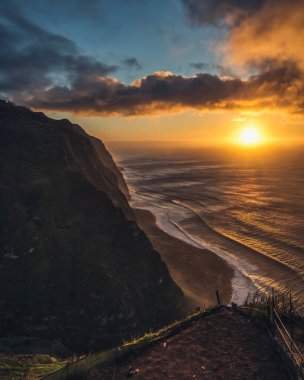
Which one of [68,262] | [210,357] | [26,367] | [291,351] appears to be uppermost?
[291,351]

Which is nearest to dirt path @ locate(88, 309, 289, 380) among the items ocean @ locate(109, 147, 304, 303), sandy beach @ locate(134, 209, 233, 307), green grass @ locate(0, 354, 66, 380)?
green grass @ locate(0, 354, 66, 380)

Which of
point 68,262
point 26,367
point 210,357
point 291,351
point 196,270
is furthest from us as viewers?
point 196,270

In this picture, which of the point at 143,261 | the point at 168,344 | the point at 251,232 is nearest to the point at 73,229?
the point at 143,261

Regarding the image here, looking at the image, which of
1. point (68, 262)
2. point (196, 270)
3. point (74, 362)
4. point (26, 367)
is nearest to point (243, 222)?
point (196, 270)

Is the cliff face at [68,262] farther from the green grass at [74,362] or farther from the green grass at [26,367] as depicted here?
the green grass at [74,362]

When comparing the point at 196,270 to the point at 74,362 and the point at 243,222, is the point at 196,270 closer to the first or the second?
the point at 243,222

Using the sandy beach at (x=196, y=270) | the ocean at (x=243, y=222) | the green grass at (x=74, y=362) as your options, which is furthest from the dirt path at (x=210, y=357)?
the ocean at (x=243, y=222)
